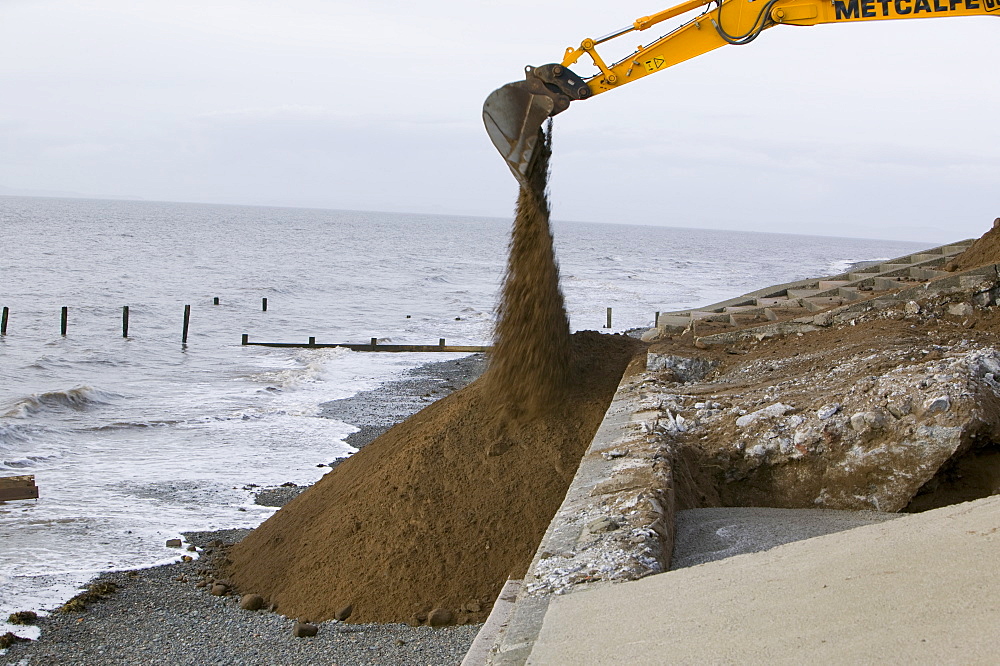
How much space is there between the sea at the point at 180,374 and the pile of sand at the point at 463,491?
80.8 inches

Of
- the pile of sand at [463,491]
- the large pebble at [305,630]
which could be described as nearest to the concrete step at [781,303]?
the pile of sand at [463,491]

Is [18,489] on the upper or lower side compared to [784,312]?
lower

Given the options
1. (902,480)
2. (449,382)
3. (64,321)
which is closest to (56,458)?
(449,382)

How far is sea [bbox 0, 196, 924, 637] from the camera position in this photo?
384 inches

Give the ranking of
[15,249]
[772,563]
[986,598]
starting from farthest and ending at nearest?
1. [15,249]
2. [772,563]
3. [986,598]

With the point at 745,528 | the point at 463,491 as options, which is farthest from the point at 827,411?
the point at 463,491

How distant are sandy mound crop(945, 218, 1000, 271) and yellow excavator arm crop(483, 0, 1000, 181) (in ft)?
11.0

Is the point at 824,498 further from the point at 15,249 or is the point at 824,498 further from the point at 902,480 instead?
the point at 15,249

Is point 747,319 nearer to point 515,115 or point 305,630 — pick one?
point 515,115

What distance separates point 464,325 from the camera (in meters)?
31.9

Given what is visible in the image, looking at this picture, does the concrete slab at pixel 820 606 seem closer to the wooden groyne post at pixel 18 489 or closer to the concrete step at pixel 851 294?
the wooden groyne post at pixel 18 489

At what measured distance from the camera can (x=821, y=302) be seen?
38.8ft

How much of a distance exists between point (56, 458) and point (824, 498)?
10.8 metres

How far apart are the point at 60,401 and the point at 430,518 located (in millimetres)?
12506
